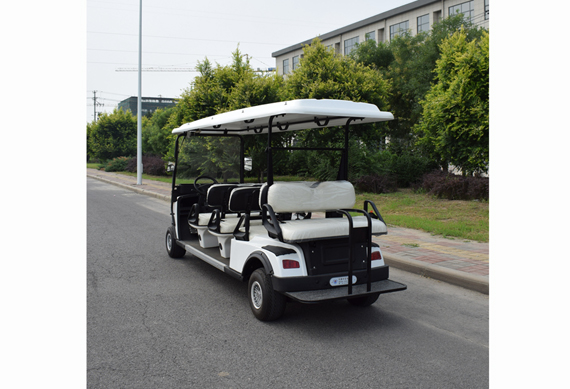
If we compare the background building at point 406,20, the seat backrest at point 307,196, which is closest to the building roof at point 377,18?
the background building at point 406,20

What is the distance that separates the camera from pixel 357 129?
1558 centimetres

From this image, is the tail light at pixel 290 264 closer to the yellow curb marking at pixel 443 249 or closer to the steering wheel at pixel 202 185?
the steering wheel at pixel 202 185

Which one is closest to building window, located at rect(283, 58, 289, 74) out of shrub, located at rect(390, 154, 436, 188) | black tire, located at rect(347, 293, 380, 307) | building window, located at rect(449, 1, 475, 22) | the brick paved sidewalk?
building window, located at rect(449, 1, 475, 22)

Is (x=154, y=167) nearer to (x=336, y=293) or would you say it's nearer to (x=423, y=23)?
(x=423, y=23)

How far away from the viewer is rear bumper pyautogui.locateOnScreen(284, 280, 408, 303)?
12.6 feet

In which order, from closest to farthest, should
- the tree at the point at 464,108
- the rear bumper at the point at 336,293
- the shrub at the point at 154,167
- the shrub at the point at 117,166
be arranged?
the rear bumper at the point at 336,293, the tree at the point at 464,108, the shrub at the point at 154,167, the shrub at the point at 117,166

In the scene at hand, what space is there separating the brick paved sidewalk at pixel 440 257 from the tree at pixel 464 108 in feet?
17.4

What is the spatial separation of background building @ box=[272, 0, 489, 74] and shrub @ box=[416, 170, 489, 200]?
17138 mm

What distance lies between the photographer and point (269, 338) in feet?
12.4

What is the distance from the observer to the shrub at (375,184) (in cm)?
1456

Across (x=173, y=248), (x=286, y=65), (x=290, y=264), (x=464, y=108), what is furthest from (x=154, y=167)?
(x=290, y=264)

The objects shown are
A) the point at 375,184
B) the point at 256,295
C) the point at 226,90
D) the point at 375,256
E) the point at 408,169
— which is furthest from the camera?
the point at 226,90

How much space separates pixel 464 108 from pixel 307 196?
9433 millimetres

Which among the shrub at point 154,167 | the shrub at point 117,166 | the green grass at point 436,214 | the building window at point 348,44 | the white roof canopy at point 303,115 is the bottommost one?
the green grass at point 436,214
